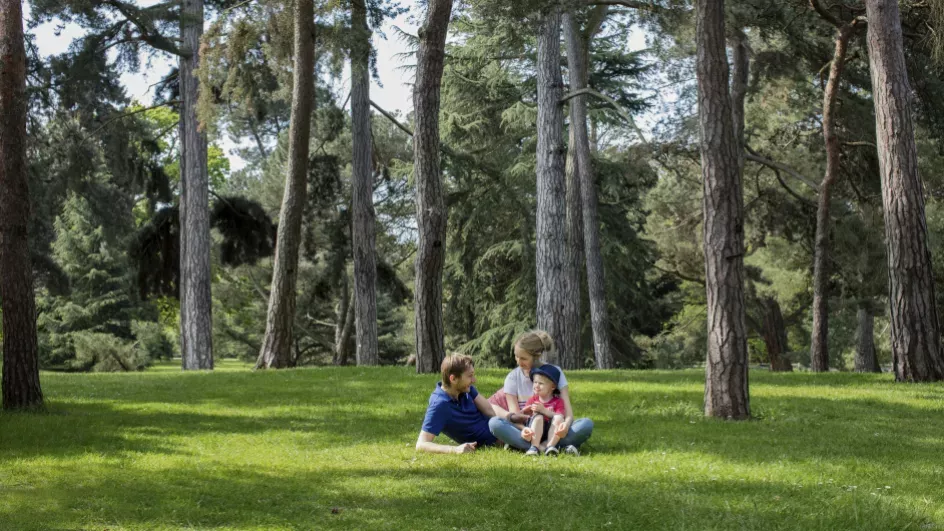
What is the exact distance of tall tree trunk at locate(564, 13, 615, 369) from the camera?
85.1 feet

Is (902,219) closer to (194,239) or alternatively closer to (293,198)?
(293,198)

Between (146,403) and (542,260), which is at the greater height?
(542,260)

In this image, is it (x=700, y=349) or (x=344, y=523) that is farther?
(x=700, y=349)

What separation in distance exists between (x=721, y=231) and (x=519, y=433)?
3.77 metres

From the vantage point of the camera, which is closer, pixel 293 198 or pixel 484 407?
pixel 484 407

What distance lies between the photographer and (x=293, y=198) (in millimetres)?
21781

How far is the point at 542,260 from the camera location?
2211 centimetres

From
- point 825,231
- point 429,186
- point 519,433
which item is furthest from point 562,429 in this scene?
point 825,231

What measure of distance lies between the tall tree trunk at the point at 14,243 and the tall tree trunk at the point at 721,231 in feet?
27.6

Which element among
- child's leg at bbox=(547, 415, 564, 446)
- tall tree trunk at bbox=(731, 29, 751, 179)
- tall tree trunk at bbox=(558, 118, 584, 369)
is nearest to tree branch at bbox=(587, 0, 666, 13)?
tall tree trunk at bbox=(558, 118, 584, 369)

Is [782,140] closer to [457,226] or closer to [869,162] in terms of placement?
[869,162]

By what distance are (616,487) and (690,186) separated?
28.7 meters

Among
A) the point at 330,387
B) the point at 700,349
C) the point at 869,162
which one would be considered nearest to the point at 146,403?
the point at 330,387

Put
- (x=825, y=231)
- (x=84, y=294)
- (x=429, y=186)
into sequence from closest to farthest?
(x=429, y=186), (x=825, y=231), (x=84, y=294)
